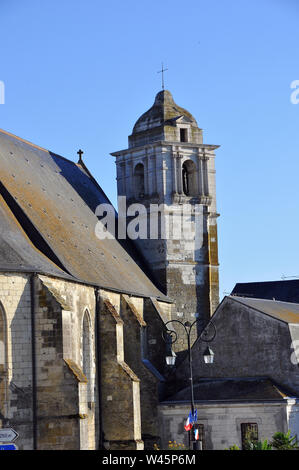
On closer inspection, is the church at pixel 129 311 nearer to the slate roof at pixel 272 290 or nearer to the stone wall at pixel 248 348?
the stone wall at pixel 248 348

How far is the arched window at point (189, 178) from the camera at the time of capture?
41.1m

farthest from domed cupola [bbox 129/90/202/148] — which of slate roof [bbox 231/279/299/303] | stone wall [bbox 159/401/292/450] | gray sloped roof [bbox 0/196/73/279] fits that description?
slate roof [bbox 231/279/299/303]

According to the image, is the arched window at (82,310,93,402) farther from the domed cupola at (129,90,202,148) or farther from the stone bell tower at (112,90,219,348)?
the domed cupola at (129,90,202,148)

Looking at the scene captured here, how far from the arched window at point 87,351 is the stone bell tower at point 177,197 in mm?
8280

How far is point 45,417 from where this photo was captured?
2741 centimetres

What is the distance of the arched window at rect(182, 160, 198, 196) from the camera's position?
41.1 m

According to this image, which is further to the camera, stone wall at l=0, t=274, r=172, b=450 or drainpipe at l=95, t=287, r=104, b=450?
drainpipe at l=95, t=287, r=104, b=450

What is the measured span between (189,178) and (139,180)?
2.22 metres

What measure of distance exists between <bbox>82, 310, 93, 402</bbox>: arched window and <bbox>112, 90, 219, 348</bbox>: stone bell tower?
8280 millimetres

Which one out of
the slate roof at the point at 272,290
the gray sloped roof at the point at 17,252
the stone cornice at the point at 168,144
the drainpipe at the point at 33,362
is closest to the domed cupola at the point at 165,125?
the stone cornice at the point at 168,144

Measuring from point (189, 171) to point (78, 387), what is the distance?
16.4 meters

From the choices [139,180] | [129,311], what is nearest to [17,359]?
[129,311]

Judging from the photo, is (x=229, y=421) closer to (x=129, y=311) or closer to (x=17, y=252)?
(x=129, y=311)

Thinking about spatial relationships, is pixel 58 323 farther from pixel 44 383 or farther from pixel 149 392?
pixel 149 392
